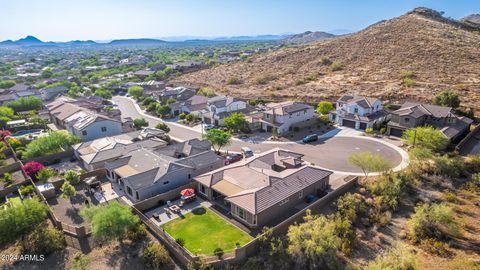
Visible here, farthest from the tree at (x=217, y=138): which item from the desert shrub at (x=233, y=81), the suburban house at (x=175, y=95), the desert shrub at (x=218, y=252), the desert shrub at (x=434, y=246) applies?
the desert shrub at (x=233, y=81)

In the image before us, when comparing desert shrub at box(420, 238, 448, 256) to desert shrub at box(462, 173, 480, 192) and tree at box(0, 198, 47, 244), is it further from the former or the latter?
tree at box(0, 198, 47, 244)

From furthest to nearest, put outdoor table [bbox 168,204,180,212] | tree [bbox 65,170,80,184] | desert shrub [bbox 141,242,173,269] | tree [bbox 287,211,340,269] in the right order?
tree [bbox 65,170,80,184] < outdoor table [bbox 168,204,180,212] < desert shrub [bbox 141,242,173,269] < tree [bbox 287,211,340,269]

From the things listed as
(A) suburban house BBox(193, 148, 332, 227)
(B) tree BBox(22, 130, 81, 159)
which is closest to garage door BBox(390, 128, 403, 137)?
(A) suburban house BBox(193, 148, 332, 227)

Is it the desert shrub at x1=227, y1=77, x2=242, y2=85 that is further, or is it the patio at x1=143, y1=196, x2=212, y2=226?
the desert shrub at x1=227, y1=77, x2=242, y2=85

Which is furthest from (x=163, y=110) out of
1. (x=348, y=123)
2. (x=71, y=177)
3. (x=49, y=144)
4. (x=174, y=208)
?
(x=174, y=208)

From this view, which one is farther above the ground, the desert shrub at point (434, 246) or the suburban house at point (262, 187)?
the suburban house at point (262, 187)

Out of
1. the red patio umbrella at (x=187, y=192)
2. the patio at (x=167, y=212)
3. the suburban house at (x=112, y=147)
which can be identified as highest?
the suburban house at (x=112, y=147)

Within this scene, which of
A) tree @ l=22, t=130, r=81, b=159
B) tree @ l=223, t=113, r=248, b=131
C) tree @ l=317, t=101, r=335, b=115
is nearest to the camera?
tree @ l=22, t=130, r=81, b=159

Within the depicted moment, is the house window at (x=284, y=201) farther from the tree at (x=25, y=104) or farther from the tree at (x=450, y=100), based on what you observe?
the tree at (x=25, y=104)
